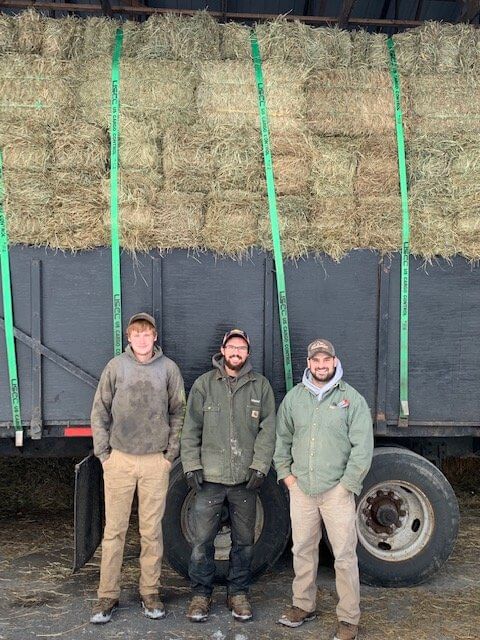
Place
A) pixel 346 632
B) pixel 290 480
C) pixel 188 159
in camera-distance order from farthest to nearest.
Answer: pixel 188 159
pixel 290 480
pixel 346 632

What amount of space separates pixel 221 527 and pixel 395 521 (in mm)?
1308

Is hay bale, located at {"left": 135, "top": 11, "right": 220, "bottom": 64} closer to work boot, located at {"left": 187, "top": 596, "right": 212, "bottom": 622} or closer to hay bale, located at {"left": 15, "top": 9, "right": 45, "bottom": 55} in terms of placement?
hay bale, located at {"left": 15, "top": 9, "right": 45, "bottom": 55}

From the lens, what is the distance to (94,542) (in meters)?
5.37

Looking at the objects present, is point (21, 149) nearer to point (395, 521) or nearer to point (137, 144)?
point (137, 144)

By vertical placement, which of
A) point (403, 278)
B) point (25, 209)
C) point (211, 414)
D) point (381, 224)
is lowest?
point (211, 414)

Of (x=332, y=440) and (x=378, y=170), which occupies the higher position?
(x=378, y=170)

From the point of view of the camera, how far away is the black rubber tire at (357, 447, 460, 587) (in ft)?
17.9

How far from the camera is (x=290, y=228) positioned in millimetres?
5348

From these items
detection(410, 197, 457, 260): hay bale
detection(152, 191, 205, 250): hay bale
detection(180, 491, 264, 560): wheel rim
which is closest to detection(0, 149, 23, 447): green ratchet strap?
detection(152, 191, 205, 250): hay bale

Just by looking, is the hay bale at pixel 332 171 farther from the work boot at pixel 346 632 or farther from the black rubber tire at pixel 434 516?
the work boot at pixel 346 632

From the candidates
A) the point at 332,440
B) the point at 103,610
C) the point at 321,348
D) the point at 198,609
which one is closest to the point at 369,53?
the point at 321,348

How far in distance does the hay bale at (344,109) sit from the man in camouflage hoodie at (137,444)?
6.44 ft

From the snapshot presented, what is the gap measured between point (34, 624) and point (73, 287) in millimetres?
2274

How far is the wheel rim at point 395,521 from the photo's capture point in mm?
5504
